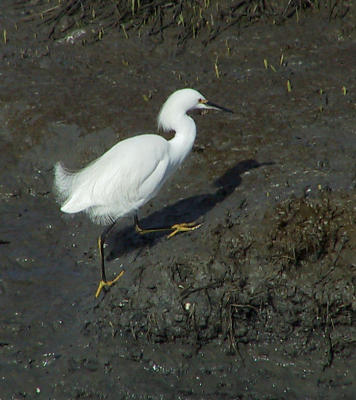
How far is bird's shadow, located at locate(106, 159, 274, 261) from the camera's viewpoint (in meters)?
6.40

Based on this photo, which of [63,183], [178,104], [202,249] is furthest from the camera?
[63,183]

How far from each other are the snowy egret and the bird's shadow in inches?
8.0

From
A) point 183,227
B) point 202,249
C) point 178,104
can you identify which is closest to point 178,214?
point 183,227

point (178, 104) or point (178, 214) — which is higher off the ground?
point (178, 104)

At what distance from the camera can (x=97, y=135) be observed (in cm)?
761

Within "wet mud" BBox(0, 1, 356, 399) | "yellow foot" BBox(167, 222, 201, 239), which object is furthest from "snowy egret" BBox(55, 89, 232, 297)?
"wet mud" BBox(0, 1, 356, 399)

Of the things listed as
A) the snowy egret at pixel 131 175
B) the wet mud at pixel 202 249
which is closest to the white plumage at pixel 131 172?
the snowy egret at pixel 131 175

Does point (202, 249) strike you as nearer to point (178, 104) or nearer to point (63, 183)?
point (178, 104)

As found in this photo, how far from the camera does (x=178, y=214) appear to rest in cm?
653

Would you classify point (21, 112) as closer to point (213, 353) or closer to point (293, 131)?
point (293, 131)

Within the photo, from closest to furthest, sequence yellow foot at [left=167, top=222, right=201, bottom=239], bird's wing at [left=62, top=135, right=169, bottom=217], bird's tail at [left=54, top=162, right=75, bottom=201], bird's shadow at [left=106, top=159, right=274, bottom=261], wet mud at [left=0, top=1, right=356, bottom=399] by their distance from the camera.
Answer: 1. wet mud at [left=0, top=1, right=356, bottom=399]
2. bird's wing at [left=62, top=135, right=169, bottom=217]
3. yellow foot at [left=167, top=222, right=201, bottom=239]
4. bird's tail at [left=54, top=162, right=75, bottom=201]
5. bird's shadow at [left=106, top=159, right=274, bottom=261]

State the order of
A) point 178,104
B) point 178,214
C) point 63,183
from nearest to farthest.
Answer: point 178,104 < point 63,183 < point 178,214

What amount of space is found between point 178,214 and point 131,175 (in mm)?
834

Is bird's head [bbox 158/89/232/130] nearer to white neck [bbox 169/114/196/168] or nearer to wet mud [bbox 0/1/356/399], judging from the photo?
white neck [bbox 169/114/196/168]
